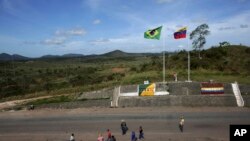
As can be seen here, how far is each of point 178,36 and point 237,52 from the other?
29.1 m

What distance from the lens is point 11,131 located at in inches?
1147

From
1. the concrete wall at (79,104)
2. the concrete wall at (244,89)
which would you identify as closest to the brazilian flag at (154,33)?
the concrete wall at (79,104)

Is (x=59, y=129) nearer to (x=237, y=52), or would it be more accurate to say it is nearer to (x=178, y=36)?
(x=178, y=36)

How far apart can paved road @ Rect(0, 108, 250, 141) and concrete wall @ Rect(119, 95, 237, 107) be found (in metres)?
2.08

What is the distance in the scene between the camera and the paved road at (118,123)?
982 inches

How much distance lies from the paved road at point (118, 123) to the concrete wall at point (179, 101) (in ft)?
6.81

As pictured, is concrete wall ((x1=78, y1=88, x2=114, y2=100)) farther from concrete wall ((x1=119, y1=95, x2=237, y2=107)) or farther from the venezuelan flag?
the venezuelan flag

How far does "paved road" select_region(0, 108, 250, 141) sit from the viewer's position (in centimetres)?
2494

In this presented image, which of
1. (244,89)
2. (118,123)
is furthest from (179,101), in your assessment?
(118,123)

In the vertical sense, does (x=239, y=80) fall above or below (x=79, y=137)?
above

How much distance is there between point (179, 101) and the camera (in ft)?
119

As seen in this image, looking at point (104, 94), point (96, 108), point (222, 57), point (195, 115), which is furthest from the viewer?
point (222, 57)

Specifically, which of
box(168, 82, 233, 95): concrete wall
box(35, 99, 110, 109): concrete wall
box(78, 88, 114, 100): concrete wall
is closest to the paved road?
box(35, 99, 110, 109): concrete wall

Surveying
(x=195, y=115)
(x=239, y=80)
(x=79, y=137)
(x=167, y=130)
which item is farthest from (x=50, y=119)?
(x=239, y=80)
